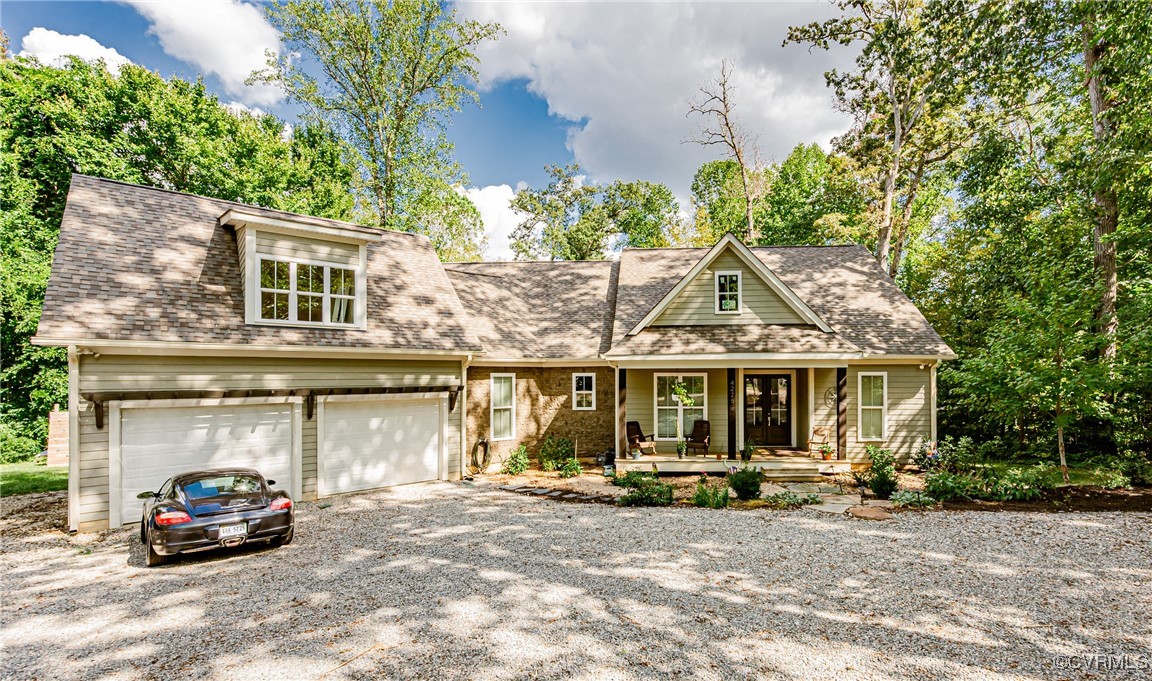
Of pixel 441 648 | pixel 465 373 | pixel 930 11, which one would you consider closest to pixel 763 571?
pixel 441 648

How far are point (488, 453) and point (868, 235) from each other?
22.2 m

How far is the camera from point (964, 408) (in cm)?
1719

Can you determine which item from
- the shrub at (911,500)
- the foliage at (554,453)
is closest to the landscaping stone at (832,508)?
the shrub at (911,500)

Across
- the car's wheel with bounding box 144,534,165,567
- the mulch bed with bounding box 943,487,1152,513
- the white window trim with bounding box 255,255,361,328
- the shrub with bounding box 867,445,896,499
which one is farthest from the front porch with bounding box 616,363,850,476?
the car's wheel with bounding box 144,534,165,567

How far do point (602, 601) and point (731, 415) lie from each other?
27.4 ft

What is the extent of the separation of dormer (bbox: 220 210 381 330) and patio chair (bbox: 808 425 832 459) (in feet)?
40.5

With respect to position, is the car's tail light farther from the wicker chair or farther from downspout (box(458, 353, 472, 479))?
the wicker chair

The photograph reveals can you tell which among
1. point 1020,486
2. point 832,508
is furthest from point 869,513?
point 1020,486

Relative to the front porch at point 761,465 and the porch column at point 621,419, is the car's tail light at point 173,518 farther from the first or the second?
the porch column at point 621,419

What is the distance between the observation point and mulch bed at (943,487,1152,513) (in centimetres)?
935

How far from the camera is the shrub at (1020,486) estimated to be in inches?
392

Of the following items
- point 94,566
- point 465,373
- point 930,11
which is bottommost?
point 94,566

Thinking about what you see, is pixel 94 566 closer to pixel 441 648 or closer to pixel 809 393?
pixel 441 648

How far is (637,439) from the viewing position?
14008mm
